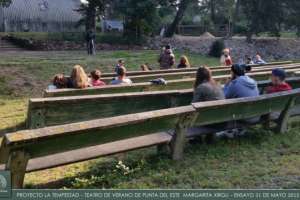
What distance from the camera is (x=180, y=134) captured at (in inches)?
244

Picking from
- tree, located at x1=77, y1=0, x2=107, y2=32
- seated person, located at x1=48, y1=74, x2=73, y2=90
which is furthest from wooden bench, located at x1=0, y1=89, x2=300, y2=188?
tree, located at x1=77, y1=0, x2=107, y2=32

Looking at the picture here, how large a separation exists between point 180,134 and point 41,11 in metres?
41.7

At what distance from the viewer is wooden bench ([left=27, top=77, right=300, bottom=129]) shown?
7.26 m

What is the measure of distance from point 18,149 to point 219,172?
241 cm

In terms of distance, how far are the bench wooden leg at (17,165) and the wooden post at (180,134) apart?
2.14 m

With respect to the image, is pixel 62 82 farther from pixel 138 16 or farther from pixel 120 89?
pixel 138 16

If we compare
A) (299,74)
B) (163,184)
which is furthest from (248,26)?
(163,184)

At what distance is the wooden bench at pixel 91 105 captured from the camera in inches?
286

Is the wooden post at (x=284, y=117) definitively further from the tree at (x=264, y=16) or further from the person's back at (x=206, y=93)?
the tree at (x=264, y=16)

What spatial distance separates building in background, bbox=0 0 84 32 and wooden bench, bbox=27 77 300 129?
35.5 m

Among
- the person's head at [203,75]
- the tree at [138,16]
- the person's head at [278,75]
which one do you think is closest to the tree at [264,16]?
the tree at [138,16]

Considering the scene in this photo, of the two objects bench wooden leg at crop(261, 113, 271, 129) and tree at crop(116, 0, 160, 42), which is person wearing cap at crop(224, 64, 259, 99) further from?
tree at crop(116, 0, 160, 42)

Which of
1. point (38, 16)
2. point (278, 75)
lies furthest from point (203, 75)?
point (38, 16)

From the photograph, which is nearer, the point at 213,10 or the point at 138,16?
the point at 138,16
